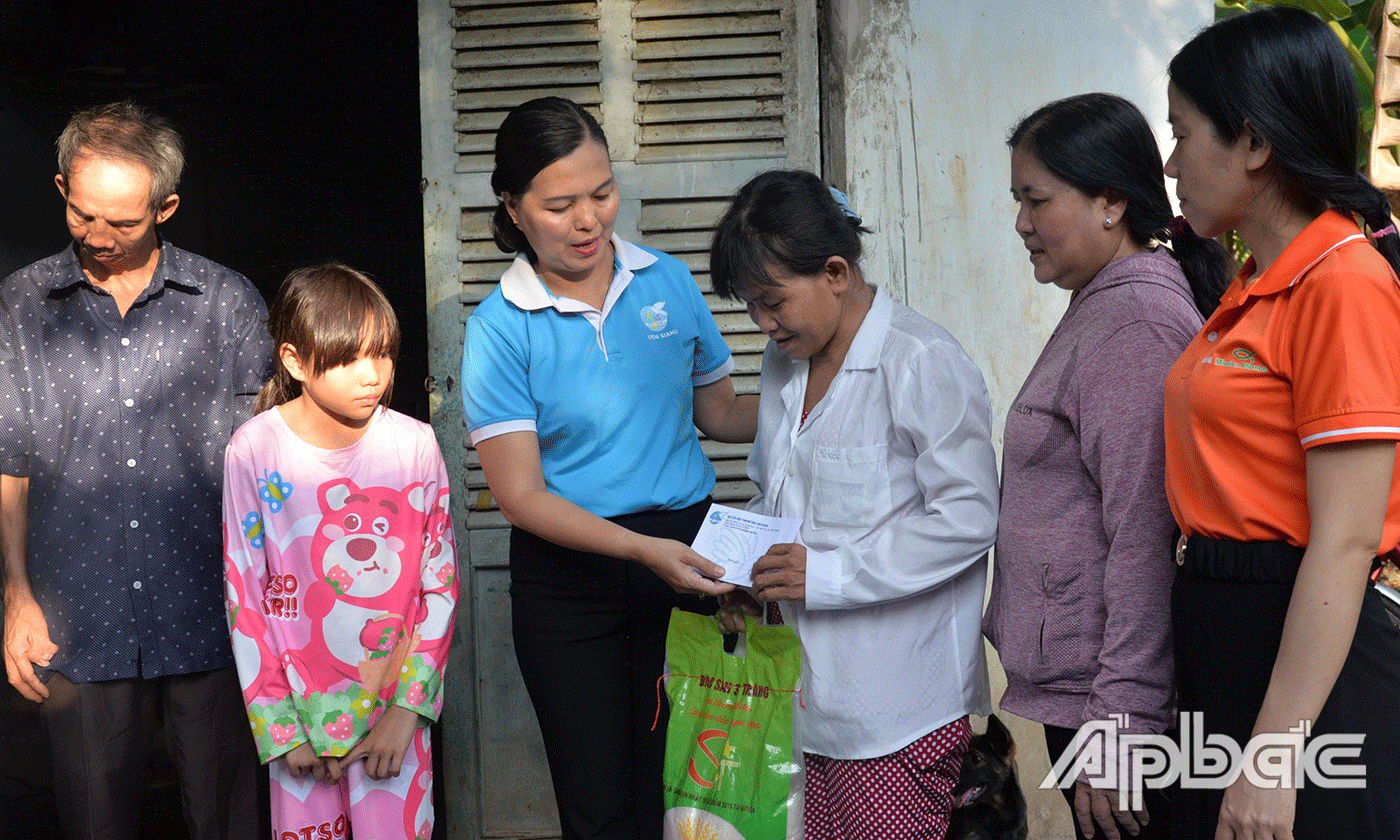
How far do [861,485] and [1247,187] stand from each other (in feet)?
2.40

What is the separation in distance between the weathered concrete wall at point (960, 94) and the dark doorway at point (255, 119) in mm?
4077

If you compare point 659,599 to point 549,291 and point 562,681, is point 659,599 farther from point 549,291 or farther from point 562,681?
point 549,291

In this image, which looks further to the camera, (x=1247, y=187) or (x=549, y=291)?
(x=549, y=291)

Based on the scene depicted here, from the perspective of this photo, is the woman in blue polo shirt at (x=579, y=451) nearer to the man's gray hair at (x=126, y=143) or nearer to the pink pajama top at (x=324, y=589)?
the pink pajama top at (x=324, y=589)

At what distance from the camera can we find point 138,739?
218 centimetres

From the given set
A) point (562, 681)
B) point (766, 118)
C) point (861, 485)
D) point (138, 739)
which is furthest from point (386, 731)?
point (766, 118)

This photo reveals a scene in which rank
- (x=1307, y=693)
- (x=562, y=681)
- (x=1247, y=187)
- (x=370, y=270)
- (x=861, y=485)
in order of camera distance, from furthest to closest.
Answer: (x=370, y=270)
(x=562, y=681)
(x=861, y=485)
(x=1247, y=187)
(x=1307, y=693)

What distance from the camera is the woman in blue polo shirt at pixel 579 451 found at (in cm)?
203

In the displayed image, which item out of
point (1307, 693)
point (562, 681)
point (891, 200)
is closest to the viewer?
point (1307, 693)

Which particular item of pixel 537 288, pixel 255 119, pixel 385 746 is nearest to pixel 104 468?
pixel 385 746

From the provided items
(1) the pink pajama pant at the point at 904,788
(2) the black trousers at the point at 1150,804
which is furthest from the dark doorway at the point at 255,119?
(2) the black trousers at the point at 1150,804

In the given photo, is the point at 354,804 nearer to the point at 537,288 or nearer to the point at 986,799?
the point at 537,288

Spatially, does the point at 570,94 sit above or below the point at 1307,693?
above

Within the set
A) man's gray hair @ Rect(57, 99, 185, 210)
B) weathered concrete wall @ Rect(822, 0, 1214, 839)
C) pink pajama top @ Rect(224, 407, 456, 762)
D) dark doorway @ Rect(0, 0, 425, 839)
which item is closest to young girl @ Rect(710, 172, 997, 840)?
pink pajama top @ Rect(224, 407, 456, 762)
